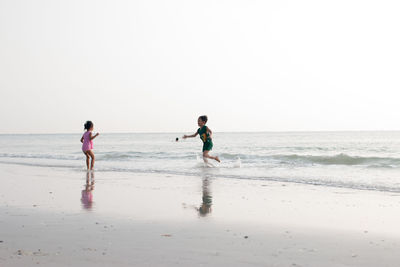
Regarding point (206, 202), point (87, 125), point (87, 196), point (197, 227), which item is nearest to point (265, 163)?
point (87, 125)

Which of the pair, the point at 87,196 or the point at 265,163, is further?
the point at 265,163

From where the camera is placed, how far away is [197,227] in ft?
16.9

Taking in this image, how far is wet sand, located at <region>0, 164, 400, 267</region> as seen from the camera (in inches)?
149

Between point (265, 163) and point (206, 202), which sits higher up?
point (206, 202)

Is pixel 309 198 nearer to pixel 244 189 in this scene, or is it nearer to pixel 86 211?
pixel 244 189

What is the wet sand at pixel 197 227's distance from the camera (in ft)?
12.4

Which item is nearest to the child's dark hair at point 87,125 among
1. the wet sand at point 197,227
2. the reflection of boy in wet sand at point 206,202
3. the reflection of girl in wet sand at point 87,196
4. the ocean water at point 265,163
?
the ocean water at point 265,163

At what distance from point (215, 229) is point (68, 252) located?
186 cm

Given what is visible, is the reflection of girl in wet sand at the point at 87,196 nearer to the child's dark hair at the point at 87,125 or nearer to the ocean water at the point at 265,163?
the ocean water at the point at 265,163

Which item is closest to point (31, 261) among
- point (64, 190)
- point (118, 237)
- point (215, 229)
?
point (118, 237)

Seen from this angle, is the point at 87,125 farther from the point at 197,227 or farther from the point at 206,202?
the point at 197,227

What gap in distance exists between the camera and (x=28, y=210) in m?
6.18

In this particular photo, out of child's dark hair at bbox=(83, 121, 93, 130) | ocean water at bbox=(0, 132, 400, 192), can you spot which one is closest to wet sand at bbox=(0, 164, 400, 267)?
ocean water at bbox=(0, 132, 400, 192)

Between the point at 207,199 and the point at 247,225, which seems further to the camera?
the point at 207,199
